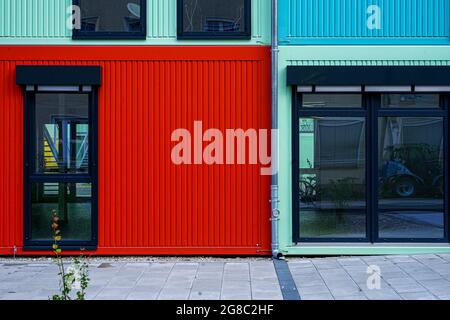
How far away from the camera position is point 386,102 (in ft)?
37.0

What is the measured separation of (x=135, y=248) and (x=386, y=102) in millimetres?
4838

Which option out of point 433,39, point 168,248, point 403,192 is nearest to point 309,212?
point 403,192

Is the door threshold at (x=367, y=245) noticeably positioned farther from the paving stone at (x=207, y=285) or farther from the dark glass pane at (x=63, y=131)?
the dark glass pane at (x=63, y=131)

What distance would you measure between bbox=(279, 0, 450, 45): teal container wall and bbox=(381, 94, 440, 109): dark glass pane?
89 centimetres

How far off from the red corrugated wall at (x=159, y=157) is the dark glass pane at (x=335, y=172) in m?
0.82

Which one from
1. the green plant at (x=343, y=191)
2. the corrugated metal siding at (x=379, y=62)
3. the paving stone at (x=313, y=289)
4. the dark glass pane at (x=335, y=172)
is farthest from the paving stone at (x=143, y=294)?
the corrugated metal siding at (x=379, y=62)

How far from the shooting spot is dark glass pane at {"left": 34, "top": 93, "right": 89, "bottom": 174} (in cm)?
1125

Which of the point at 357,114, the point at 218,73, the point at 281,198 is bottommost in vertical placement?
the point at 281,198

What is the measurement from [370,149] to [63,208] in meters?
5.22

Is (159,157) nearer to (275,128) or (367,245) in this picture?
(275,128)

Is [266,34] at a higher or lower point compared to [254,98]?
higher

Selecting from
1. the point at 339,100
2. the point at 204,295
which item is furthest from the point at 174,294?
the point at 339,100

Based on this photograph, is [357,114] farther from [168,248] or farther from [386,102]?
[168,248]

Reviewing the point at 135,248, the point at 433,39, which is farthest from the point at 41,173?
the point at 433,39
